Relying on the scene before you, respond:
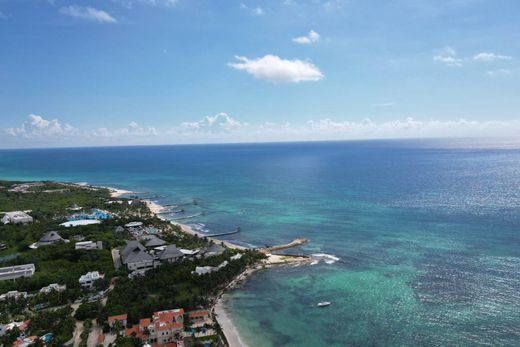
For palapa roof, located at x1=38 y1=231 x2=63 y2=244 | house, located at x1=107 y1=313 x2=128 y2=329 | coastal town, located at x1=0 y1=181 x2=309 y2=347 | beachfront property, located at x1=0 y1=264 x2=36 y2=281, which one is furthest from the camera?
palapa roof, located at x1=38 y1=231 x2=63 y2=244

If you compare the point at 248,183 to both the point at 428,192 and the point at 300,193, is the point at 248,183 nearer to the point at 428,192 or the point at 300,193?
the point at 300,193

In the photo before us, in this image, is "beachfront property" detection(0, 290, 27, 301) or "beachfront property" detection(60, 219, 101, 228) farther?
"beachfront property" detection(60, 219, 101, 228)

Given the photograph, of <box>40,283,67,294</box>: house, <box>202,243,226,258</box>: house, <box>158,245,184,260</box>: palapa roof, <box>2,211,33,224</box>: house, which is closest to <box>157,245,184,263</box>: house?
<box>158,245,184,260</box>: palapa roof

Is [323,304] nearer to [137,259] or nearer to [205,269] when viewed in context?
[205,269]

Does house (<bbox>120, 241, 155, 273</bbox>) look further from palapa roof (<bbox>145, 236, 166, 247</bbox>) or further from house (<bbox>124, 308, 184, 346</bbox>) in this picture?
house (<bbox>124, 308, 184, 346</bbox>)

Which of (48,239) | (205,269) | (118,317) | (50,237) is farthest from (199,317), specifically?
(50,237)

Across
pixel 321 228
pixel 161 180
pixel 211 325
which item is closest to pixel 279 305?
pixel 211 325
